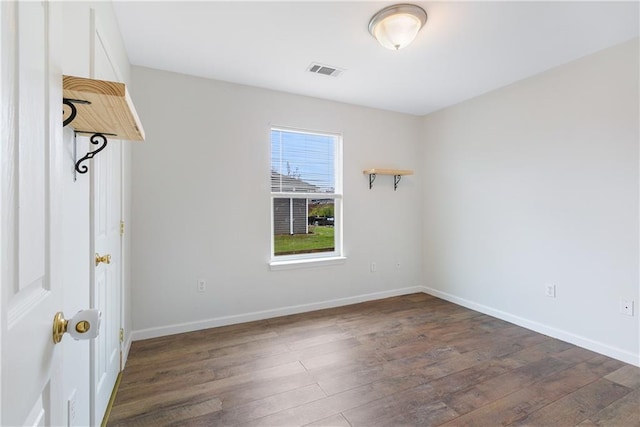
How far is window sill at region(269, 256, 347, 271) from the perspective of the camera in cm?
331

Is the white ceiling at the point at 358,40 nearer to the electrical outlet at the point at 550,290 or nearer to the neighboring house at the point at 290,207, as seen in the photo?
the neighboring house at the point at 290,207

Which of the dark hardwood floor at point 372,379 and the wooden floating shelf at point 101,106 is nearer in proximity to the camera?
the wooden floating shelf at point 101,106

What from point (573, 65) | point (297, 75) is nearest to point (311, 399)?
point (297, 75)

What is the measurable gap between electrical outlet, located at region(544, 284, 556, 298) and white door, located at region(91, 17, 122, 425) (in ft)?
11.8

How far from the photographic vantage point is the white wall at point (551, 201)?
7.84ft

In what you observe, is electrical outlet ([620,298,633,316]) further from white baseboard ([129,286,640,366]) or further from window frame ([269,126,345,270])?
window frame ([269,126,345,270])

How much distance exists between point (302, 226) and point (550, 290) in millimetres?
2597

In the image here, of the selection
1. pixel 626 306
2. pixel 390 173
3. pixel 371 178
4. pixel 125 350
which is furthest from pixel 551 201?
pixel 125 350

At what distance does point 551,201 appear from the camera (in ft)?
9.28

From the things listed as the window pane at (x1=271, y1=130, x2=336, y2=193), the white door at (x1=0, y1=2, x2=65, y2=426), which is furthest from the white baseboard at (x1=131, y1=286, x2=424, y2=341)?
the white door at (x1=0, y1=2, x2=65, y2=426)

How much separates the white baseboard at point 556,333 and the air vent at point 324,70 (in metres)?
3.05

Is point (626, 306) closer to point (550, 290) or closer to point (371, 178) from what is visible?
point (550, 290)

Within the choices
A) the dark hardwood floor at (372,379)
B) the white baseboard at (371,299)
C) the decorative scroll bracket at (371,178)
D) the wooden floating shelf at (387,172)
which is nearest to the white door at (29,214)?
the dark hardwood floor at (372,379)

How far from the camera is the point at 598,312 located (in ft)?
8.30
